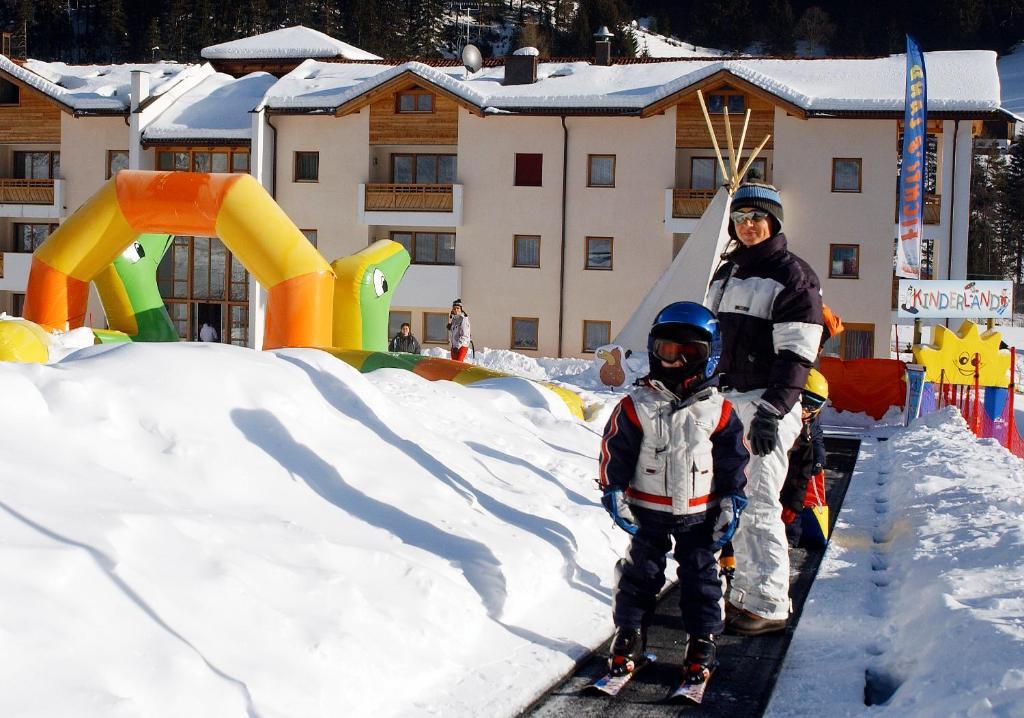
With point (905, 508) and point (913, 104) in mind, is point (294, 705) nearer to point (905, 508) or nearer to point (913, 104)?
point (905, 508)

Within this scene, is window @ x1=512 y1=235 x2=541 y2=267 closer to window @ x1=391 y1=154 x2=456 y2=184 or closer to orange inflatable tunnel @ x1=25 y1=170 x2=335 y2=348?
window @ x1=391 y1=154 x2=456 y2=184

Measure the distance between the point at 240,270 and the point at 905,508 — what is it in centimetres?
2972

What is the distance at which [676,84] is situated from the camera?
30406 mm

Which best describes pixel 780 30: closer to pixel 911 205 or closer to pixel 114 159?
pixel 114 159

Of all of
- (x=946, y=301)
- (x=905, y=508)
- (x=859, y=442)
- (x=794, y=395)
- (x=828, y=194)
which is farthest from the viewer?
(x=828, y=194)

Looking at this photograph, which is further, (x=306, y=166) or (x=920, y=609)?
(x=306, y=166)

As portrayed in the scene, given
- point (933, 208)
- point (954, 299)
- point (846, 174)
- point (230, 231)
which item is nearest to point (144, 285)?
point (230, 231)

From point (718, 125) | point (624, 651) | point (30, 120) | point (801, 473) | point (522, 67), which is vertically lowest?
point (624, 651)

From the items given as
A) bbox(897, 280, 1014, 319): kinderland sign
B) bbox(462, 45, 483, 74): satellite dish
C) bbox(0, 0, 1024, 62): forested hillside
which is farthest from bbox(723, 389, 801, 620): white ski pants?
bbox(0, 0, 1024, 62): forested hillside

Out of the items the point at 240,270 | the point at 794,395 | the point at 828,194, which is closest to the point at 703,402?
the point at 794,395

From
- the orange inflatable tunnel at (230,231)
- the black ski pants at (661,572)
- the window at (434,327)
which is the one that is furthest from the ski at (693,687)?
the window at (434,327)

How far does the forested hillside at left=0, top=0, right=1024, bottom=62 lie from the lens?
8581 cm

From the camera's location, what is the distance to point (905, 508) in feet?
27.0

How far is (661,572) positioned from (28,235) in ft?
122
